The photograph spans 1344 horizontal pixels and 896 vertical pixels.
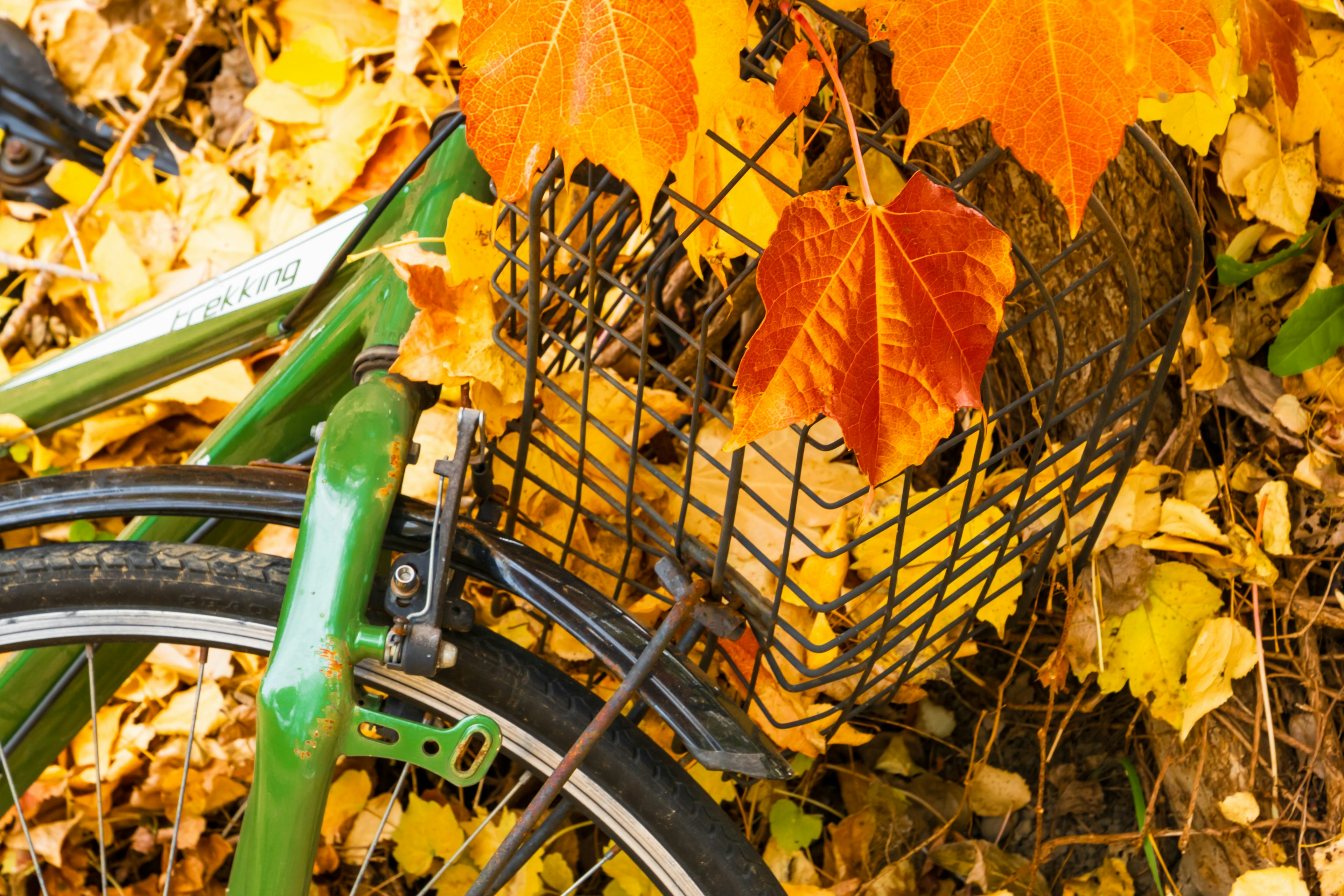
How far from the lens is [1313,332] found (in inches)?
31.2

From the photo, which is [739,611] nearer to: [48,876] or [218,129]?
[48,876]

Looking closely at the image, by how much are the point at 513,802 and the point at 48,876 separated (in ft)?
2.00

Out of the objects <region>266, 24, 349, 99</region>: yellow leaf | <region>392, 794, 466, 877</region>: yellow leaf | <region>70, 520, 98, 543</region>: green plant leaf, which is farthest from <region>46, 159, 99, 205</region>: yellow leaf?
<region>392, 794, 466, 877</region>: yellow leaf

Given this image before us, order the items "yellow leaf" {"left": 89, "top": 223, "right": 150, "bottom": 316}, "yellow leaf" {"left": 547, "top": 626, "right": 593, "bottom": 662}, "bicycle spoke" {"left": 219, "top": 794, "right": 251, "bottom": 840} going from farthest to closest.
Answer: "yellow leaf" {"left": 89, "top": 223, "right": 150, "bottom": 316}
"bicycle spoke" {"left": 219, "top": 794, "right": 251, "bottom": 840}
"yellow leaf" {"left": 547, "top": 626, "right": 593, "bottom": 662}

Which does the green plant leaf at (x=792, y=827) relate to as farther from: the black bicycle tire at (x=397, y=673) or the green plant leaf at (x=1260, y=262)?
the green plant leaf at (x=1260, y=262)

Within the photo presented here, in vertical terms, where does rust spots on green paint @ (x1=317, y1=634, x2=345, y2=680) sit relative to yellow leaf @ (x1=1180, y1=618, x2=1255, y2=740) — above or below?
above

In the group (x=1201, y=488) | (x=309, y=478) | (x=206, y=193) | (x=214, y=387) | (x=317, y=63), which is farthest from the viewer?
(x=206, y=193)

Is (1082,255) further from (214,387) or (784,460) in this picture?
(214,387)

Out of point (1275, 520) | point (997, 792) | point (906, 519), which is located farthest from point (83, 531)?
point (1275, 520)

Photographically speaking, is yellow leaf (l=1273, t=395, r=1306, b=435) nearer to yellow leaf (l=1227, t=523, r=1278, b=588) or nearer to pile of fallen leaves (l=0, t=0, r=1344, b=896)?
pile of fallen leaves (l=0, t=0, r=1344, b=896)

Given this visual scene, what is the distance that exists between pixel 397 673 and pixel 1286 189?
86 cm

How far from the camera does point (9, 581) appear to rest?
627mm

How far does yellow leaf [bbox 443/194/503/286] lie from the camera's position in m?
0.58

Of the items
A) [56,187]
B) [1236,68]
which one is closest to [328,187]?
[56,187]
